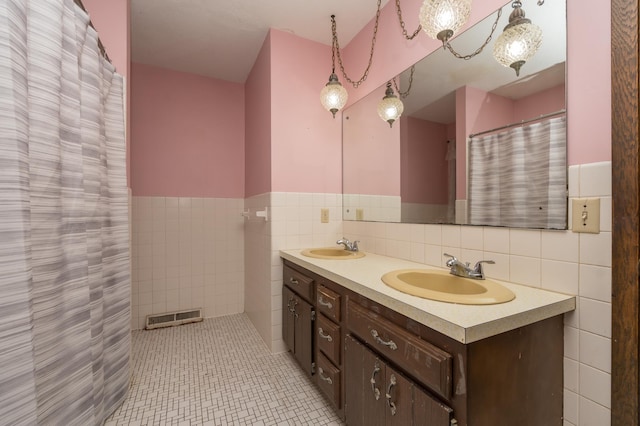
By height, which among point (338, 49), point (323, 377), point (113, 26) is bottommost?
point (323, 377)

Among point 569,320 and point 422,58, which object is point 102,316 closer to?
point 569,320

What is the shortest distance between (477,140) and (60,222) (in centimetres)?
183

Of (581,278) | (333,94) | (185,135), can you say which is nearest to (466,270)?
(581,278)

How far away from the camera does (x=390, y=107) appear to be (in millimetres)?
1845

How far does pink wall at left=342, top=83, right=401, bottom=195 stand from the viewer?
1872mm

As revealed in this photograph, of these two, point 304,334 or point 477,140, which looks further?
point 304,334

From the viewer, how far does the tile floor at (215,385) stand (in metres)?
1.41

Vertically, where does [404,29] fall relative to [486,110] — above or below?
above

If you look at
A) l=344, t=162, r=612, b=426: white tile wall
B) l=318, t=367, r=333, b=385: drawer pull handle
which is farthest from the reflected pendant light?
l=318, t=367, r=333, b=385: drawer pull handle

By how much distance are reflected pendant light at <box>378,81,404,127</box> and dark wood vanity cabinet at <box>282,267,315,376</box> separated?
1.23 meters

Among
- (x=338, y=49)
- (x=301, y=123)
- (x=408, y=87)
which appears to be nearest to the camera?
(x=408, y=87)

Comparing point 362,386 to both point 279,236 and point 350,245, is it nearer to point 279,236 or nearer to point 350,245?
point 350,245

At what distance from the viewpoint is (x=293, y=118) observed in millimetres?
2127

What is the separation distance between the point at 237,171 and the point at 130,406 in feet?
7.01
